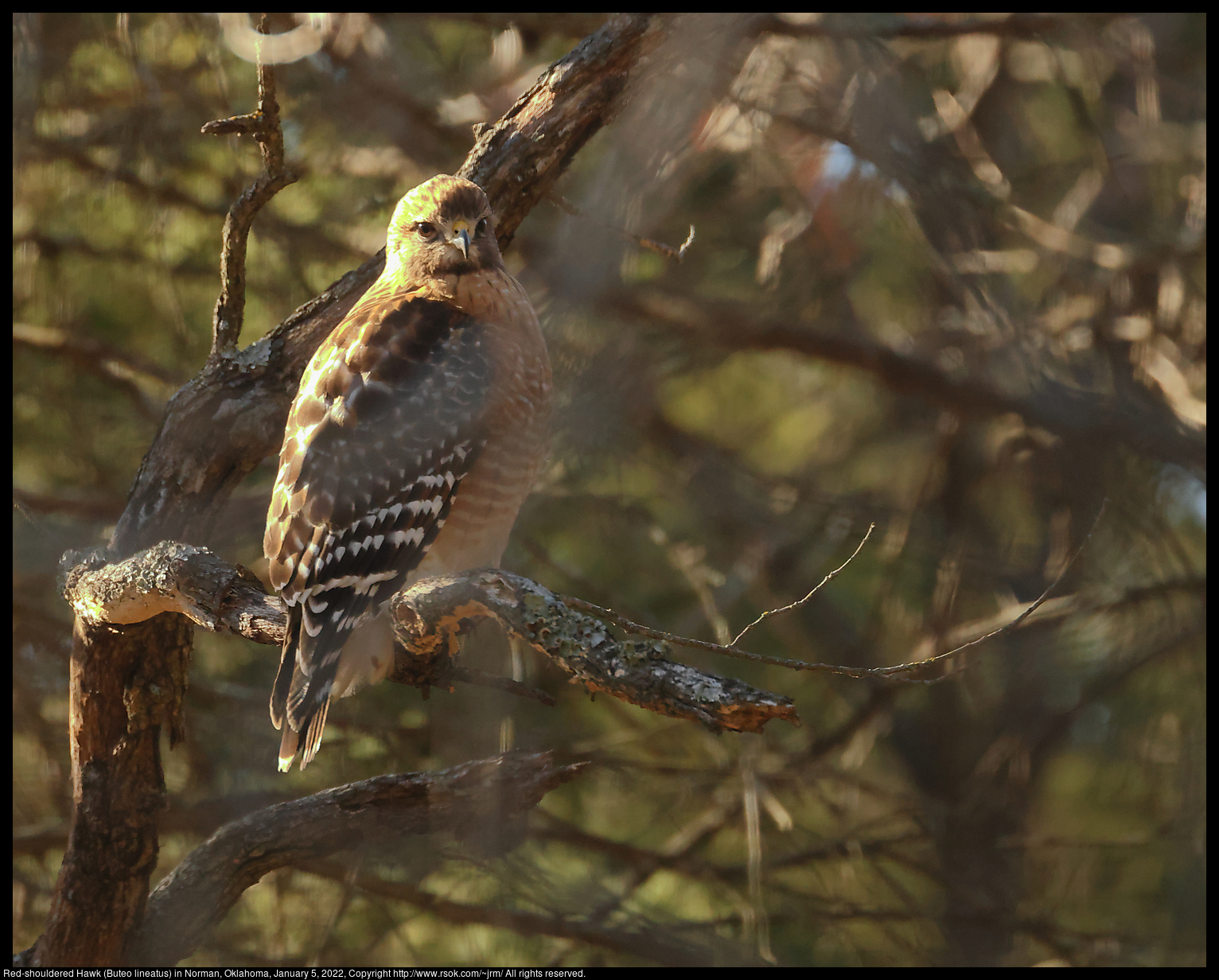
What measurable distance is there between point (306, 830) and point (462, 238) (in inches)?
64.1

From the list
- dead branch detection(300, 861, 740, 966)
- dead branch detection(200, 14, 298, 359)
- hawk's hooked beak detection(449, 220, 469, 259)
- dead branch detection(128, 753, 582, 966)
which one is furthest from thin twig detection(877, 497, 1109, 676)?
dead branch detection(200, 14, 298, 359)

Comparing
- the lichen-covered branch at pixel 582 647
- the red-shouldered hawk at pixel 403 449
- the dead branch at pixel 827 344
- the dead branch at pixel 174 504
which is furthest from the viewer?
the dead branch at pixel 827 344

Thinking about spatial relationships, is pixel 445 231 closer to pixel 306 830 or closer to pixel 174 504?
pixel 174 504

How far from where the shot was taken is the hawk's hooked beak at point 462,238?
2762 millimetres

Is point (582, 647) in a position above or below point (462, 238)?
below

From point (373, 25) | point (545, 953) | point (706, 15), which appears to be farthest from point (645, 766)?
point (373, 25)

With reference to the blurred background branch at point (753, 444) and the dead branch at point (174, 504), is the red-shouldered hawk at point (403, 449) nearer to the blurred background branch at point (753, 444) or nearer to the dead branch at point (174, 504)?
the dead branch at point (174, 504)

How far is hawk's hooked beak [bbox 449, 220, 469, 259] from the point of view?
276 centimetres

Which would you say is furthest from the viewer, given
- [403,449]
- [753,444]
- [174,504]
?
[753,444]

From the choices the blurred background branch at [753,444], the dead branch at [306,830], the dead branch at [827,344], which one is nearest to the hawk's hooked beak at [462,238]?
the blurred background branch at [753,444]

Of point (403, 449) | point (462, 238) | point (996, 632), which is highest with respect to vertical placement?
point (462, 238)

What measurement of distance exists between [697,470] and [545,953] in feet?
6.61

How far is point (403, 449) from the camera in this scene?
102 inches

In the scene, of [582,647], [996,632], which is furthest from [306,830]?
[996,632]
